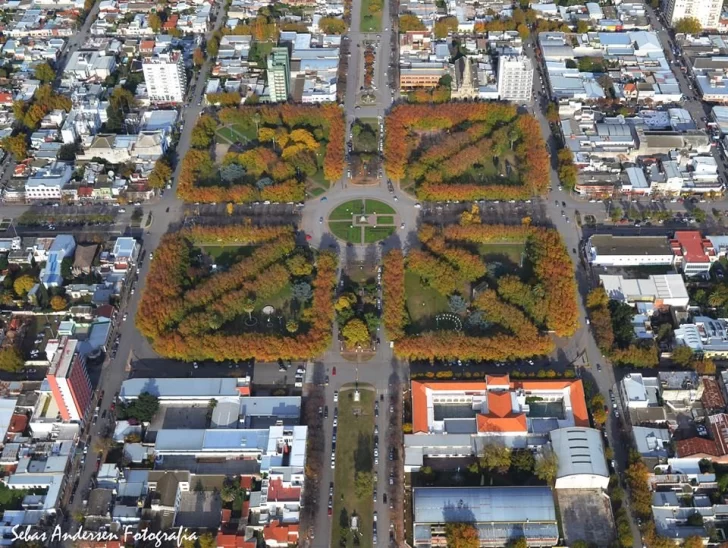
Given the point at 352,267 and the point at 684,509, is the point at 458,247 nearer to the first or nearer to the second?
the point at 352,267

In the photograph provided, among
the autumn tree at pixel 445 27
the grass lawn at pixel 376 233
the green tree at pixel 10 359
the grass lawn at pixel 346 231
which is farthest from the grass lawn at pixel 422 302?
the autumn tree at pixel 445 27

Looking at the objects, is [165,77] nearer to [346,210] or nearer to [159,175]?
[159,175]

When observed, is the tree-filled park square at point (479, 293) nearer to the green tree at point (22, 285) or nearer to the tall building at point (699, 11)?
the green tree at point (22, 285)

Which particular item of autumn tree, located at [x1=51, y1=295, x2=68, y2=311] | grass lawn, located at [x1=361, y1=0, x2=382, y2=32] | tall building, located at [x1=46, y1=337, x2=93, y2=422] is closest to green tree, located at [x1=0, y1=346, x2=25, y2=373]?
autumn tree, located at [x1=51, y1=295, x2=68, y2=311]

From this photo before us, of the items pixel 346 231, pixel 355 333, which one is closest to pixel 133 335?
pixel 355 333

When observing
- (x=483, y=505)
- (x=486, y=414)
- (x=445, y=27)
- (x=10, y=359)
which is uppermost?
(x=445, y=27)

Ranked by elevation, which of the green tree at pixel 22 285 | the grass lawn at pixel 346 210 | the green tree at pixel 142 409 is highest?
the grass lawn at pixel 346 210

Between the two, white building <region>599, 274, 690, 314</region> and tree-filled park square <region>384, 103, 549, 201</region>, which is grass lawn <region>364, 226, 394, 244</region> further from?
white building <region>599, 274, 690, 314</region>
